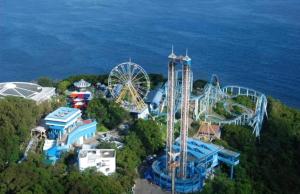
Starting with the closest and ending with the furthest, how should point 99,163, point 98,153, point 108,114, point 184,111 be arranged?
1. point 184,111
2. point 99,163
3. point 98,153
4. point 108,114

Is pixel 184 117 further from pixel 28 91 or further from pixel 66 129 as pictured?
pixel 28 91

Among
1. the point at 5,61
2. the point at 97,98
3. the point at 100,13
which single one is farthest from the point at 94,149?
the point at 100,13

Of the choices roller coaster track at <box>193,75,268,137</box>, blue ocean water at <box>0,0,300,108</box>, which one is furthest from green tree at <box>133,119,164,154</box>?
blue ocean water at <box>0,0,300,108</box>

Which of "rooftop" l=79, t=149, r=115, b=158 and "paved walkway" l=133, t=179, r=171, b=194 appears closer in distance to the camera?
"paved walkway" l=133, t=179, r=171, b=194

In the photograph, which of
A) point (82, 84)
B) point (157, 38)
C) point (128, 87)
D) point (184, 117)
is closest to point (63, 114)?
point (128, 87)

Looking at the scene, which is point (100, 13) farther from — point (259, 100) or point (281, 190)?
point (281, 190)

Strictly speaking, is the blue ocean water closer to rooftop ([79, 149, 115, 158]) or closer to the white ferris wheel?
the white ferris wheel

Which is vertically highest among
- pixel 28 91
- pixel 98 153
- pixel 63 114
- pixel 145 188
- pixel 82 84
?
pixel 82 84
